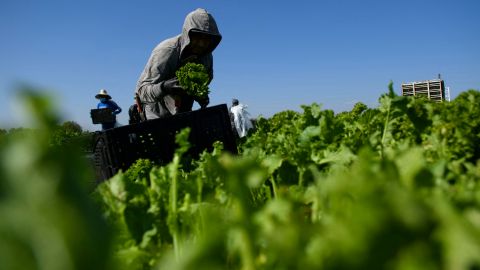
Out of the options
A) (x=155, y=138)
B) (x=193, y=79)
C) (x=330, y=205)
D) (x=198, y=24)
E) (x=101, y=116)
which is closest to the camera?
(x=330, y=205)

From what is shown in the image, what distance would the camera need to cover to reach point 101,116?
19.7 ft

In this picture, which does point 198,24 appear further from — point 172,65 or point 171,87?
point 171,87

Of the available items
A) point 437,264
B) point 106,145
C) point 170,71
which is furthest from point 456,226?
point 170,71

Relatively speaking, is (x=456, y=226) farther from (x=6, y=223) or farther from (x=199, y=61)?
(x=199, y=61)

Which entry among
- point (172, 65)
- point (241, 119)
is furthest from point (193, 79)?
point (241, 119)

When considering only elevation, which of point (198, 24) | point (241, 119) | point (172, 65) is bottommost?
point (241, 119)

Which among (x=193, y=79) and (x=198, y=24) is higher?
(x=198, y=24)

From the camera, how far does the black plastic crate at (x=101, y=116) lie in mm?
5816

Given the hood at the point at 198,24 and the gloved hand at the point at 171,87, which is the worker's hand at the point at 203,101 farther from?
A: the hood at the point at 198,24

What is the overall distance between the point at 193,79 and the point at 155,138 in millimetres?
1876

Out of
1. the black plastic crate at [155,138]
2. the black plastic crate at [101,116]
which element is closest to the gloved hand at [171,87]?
the black plastic crate at [101,116]

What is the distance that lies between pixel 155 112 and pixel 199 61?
114cm

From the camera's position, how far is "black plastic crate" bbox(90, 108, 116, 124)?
582cm

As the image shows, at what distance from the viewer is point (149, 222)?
0.84m
